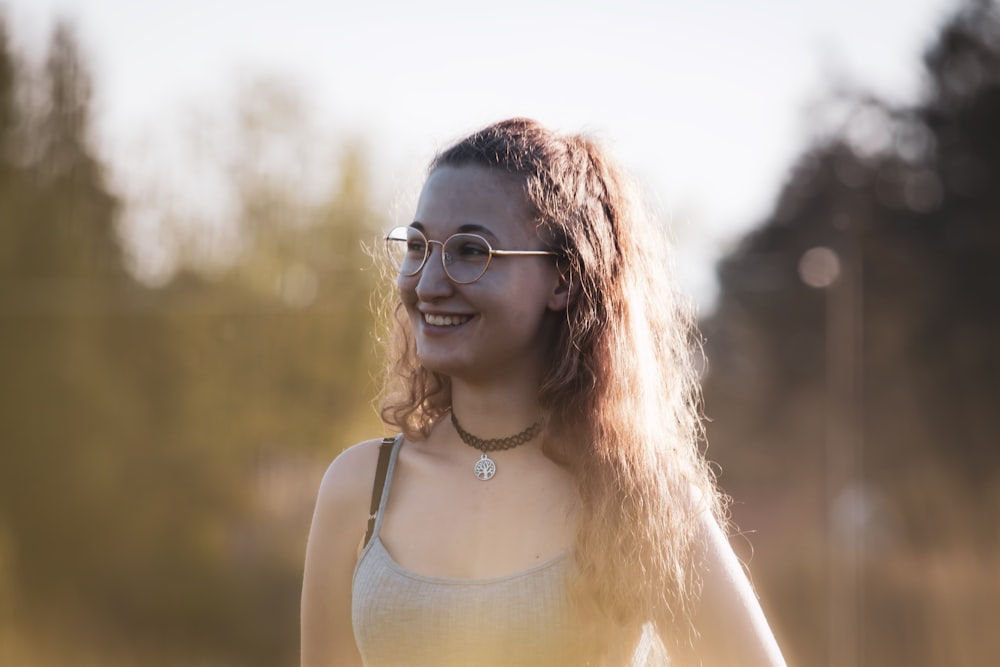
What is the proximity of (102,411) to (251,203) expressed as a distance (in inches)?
122

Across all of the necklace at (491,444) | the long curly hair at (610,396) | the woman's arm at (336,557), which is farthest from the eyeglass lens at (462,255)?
the woman's arm at (336,557)

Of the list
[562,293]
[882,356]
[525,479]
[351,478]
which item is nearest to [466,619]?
[525,479]

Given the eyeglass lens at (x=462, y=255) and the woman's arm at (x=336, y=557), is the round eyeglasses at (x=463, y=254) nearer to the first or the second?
the eyeglass lens at (x=462, y=255)

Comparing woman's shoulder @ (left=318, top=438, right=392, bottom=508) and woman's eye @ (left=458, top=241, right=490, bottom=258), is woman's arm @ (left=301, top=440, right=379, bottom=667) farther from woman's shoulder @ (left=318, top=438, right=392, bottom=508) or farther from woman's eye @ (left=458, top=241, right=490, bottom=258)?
woman's eye @ (left=458, top=241, right=490, bottom=258)

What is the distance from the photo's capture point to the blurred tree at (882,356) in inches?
538

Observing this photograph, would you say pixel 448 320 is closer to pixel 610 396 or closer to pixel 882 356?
pixel 610 396

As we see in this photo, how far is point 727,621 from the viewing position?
1881 mm

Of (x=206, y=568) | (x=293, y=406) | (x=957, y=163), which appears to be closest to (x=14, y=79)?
(x=293, y=406)

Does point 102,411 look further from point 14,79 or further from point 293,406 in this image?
point 14,79

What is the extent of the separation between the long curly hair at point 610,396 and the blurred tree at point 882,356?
39.3 ft

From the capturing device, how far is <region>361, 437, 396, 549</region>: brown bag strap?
6.63ft

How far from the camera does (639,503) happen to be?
199 cm

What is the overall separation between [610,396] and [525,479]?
227 millimetres

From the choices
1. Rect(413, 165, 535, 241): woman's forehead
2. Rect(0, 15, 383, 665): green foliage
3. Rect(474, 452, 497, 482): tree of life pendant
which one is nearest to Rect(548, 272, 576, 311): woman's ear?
Rect(413, 165, 535, 241): woman's forehead
